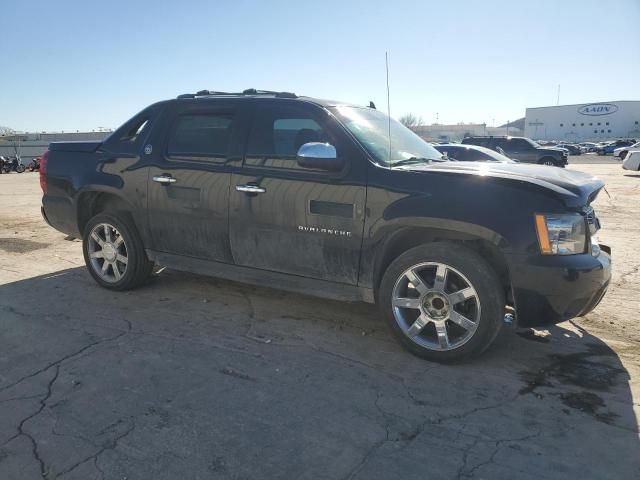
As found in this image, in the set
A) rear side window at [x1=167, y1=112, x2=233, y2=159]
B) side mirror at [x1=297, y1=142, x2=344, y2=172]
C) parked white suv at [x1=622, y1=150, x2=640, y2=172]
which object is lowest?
parked white suv at [x1=622, y1=150, x2=640, y2=172]

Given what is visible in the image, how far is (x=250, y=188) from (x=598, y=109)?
114m

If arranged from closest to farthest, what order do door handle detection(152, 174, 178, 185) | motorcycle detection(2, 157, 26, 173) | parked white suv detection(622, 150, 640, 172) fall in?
door handle detection(152, 174, 178, 185), parked white suv detection(622, 150, 640, 172), motorcycle detection(2, 157, 26, 173)

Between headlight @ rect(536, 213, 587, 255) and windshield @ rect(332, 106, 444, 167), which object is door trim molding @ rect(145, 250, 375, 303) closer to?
windshield @ rect(332, 106, 444, 167)

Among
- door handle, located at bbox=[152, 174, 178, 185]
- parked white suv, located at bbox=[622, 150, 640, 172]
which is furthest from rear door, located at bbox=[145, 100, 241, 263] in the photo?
parked white suv, located at bbox=[622, 150, 640, 172]

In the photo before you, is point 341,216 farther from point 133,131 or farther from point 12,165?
point 12,165

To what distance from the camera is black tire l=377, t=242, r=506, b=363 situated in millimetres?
3486

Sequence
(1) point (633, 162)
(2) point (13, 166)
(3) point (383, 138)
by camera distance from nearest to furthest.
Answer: (3) point (383, 138)
(1) point (633, 162)
(2) point (13, 166)

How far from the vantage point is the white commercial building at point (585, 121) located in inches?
3868

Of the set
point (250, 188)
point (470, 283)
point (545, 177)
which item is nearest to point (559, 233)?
point (545, 177)

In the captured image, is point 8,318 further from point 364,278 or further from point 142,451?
point 364,278

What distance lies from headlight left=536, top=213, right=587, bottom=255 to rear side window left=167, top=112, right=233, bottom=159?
268 cm

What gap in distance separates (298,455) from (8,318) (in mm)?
3335

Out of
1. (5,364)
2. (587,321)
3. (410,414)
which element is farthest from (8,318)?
(587,321)

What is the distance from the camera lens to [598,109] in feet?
330
